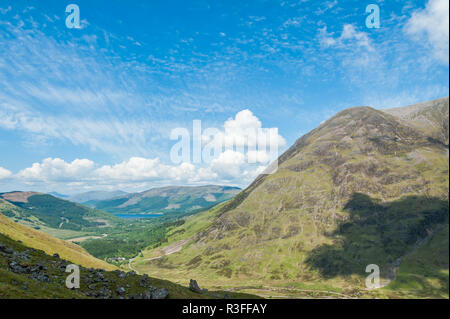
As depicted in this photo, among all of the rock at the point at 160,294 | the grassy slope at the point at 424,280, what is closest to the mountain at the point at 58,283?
the rock at the point at 160,294

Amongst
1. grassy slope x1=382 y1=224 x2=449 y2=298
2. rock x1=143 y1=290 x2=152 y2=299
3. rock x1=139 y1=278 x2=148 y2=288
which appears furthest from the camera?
grassy slope x1=382 y1=224 x2=449 y2=298

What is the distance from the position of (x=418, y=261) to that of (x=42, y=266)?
26299 centimetres

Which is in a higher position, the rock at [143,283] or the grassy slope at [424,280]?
the rock at [143,283]

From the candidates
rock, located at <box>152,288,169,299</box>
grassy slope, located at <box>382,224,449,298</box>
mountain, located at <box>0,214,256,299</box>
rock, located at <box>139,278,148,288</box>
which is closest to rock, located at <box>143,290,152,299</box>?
mountain, located at <box>0,214,256,299</box>

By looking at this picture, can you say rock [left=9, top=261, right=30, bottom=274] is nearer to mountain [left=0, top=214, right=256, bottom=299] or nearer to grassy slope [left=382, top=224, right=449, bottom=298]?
mountain [left=0, top=214, right=256, bottom=299]

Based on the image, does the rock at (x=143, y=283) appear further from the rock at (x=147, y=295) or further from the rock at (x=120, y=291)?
the rock at (x=120, y=291)

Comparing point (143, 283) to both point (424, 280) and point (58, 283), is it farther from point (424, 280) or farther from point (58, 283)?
point (424, 280)

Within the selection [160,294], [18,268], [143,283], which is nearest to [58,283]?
[18,268]

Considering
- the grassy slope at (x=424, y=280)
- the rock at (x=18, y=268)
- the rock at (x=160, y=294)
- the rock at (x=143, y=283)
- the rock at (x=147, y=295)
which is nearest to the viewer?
the rock at (x=18, y=268)

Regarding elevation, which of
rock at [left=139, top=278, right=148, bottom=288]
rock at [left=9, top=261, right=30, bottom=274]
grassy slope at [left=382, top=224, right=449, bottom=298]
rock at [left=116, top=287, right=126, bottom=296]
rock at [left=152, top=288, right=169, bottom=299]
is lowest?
grassy slope at [left=382, top=224, right=449, bottom=298]
